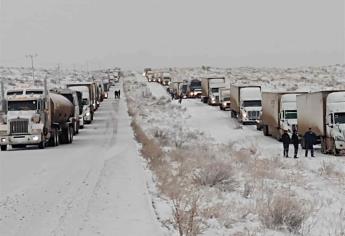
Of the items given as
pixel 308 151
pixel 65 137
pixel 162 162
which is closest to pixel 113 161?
pixel 162 162

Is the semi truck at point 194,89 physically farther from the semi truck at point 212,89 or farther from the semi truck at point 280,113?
the semi truck at point 280,113

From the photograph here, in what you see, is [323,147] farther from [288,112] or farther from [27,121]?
[27,121]

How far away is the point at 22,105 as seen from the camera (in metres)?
34.7

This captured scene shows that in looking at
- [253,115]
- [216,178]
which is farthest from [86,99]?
[216,178]

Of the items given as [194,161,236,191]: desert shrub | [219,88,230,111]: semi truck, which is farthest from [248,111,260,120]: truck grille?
[194,161,236,191]: desert shrub

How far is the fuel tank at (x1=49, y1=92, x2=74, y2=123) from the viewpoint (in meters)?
36.7

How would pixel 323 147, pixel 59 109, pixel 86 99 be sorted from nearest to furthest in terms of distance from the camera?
pixel 323 147, pixel 59 109, pixel 86 99

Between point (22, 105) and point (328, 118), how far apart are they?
1522 cm

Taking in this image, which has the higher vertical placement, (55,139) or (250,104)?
(250,104)

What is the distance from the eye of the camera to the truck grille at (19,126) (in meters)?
34.2

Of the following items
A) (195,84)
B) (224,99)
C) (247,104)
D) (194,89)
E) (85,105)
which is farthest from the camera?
(195,84)

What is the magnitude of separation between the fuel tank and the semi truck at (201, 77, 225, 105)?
103 ft

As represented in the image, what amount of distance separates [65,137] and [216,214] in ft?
89.0

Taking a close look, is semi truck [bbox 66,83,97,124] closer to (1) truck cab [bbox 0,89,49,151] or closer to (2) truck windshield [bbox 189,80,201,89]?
(1) truck cab [bbox 0,89,49,151]
